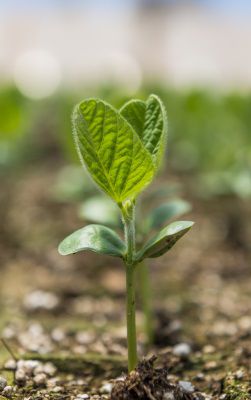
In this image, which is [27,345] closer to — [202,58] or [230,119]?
[230,119]

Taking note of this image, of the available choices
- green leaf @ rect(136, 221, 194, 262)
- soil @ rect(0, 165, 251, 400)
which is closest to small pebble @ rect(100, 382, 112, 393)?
soil @ rect(0, 165, 251, 400)

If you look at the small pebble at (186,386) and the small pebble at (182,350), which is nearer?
the small pebble at (186,386)

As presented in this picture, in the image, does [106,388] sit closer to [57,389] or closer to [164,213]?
[57,389]

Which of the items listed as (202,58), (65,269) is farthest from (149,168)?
(202,58)

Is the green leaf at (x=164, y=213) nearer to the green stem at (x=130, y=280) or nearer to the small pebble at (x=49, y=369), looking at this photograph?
the green stem at (x=130, y=280)

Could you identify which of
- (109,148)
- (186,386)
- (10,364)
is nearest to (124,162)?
(109,148)

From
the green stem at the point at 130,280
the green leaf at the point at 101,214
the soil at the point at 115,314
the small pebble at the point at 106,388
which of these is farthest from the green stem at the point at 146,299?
the green stem at the point at 130,280

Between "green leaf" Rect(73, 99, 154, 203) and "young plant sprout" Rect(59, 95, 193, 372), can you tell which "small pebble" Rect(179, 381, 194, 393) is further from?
"green leaf" Rect(73, 99, 154, 203)
